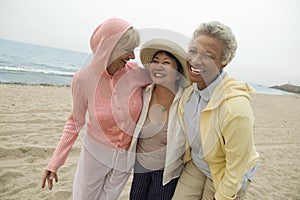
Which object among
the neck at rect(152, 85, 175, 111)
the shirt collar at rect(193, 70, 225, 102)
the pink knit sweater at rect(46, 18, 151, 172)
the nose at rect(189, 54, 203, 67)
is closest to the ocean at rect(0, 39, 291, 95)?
the pink knit sweater at rect(46, 18, 151, 172)

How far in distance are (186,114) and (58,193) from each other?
7.09 ft

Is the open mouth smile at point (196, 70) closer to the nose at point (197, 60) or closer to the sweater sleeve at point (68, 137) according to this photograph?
the nose at point (197, 60)

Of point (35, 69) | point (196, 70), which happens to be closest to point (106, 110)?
point (196, 70)

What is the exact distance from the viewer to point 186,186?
5.39 feet

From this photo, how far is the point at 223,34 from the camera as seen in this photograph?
130 centimetres

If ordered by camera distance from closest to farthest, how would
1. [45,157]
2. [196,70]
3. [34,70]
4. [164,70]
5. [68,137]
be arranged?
1. [196,70]
2. [164,70]
3. [68,137]
4. [45,157]
5. [34,70]

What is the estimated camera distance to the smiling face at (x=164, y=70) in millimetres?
1552

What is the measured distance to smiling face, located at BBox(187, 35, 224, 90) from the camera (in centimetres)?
133

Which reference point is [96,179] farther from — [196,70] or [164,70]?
[196,70]

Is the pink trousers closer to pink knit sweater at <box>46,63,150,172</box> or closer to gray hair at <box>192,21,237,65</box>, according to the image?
pink knit sweater at <box>46,63,150,172</box>

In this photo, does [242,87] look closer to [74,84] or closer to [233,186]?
[233,186]

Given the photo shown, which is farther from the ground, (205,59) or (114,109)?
(205,59)

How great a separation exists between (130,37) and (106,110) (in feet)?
1.66

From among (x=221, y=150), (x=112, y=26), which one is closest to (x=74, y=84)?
(x=112, y=26)
